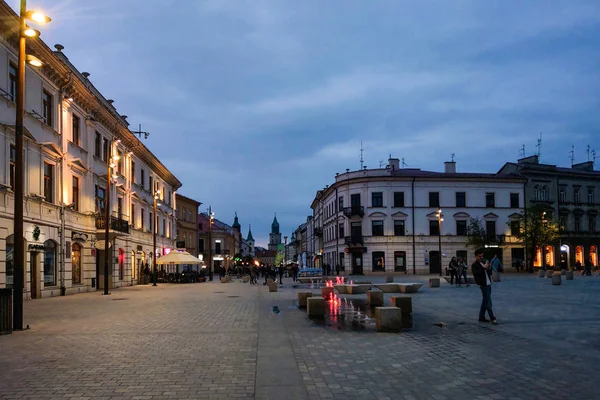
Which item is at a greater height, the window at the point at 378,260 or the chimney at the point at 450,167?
the chimney at the point at 450,167

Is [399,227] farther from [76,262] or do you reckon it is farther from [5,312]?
[5,312]

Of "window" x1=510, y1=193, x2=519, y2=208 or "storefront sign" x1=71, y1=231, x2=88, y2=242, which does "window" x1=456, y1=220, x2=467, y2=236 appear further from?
"storefront sign" x1=71, y1=231, x2=88, y2=242

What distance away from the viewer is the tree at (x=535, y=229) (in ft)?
183

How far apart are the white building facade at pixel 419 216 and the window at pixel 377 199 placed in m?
0.12

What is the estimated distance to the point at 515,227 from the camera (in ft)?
200

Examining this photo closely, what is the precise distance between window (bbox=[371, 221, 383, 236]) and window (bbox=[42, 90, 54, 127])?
43.0m

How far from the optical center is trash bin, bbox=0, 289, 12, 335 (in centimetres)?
1144

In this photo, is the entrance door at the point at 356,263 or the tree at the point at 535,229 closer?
the tree at the point at 535,229

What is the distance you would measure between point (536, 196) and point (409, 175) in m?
15.5

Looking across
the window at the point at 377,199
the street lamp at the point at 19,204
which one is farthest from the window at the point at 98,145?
the window at the point at 377,199

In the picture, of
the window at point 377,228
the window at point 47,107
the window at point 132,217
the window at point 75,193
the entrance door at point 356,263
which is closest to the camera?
the window at point 47,107

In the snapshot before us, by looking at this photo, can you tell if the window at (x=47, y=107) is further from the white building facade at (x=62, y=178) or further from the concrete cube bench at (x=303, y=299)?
the concrete cube bench at (x=303, y=299)

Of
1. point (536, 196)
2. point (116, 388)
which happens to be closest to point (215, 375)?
point (116, 388)

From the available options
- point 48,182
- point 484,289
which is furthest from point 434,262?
point 484,289
